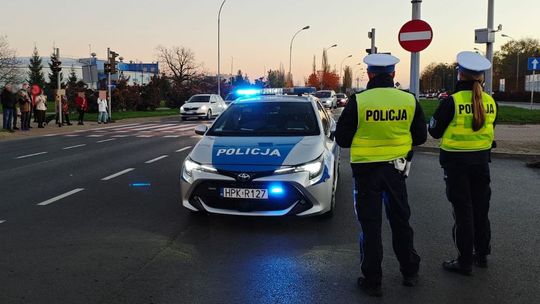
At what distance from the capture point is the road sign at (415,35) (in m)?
A: 11.0

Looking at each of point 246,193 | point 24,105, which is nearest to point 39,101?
point 24,105

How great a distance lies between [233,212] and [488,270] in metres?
2.60

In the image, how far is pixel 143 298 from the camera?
388 cm

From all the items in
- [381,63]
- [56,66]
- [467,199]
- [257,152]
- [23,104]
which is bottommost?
[467,199]

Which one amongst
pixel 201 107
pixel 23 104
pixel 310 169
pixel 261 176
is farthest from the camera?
pixel 201 107

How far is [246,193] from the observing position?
558cm

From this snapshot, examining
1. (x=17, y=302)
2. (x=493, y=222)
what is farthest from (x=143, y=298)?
(x=493, y=222)

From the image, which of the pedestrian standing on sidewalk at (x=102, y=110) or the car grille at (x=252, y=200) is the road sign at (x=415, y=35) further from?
the pedestrian standing on sidewalk at (x=102, y=110)

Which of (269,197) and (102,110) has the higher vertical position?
(102,110)

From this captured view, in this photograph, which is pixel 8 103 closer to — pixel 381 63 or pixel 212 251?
pixel 212 251

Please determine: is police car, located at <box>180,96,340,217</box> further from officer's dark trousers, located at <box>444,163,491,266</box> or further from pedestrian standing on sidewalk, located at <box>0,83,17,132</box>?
pedestrian standing on sidewalk, located at <box>0,83,17,132</box>

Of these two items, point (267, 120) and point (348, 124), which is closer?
point (348, 124)

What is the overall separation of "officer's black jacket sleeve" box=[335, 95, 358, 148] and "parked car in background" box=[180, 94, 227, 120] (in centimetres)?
2783

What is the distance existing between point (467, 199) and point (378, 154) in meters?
1.00
